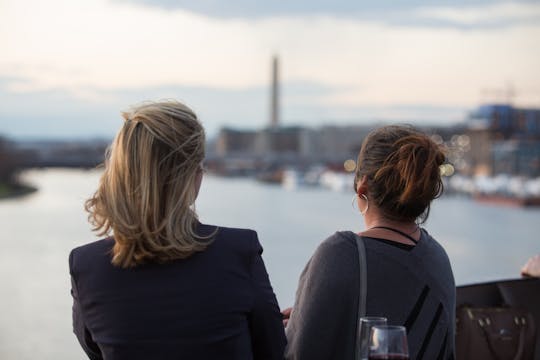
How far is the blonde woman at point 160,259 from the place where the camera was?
41.1 inches

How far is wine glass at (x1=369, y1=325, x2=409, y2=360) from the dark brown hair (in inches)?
14.1

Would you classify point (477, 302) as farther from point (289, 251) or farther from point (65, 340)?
point (289, 251)

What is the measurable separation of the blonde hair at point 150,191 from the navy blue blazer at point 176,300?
0.07 ft

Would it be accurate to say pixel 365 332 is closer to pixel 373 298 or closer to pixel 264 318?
pixel 264 318

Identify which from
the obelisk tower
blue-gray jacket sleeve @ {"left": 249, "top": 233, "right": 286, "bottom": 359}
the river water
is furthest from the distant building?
blue-gray jacket sleeve @ {"left": 249, "top": 233, "right": 286, "bottom": 359}

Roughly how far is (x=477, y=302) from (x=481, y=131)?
47070 millimetres

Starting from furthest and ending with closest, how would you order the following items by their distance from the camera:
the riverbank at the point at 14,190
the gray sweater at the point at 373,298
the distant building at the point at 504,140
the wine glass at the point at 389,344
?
the distant building at the point at 504,140 < the riverbank at the point at 14,190 < the gray sweater at the point at 373,298 < the wine glass at the point at 389,344

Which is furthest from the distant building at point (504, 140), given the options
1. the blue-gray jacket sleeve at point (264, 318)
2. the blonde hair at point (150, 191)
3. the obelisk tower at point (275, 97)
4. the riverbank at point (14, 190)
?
the blonde hair at point (150, 191)

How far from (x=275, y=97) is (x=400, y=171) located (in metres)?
62.8

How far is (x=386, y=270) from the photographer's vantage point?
4.38ft

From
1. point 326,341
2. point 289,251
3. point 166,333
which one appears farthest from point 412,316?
point 289,251

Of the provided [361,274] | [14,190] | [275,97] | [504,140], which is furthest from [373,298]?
[275,97]

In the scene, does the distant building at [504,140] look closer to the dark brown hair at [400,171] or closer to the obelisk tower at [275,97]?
the obelisk tower at [275,97]

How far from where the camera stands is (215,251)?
1.08m
